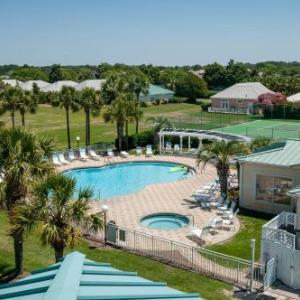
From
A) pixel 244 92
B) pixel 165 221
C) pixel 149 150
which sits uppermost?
pixel 244 92

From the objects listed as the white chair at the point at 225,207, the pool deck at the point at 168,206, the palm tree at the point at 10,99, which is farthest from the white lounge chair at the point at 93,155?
the white chair at the point at 225,207

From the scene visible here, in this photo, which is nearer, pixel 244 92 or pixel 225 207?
pixel 225 207

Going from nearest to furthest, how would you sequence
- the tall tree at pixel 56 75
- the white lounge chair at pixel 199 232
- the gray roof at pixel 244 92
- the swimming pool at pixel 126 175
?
the white lounge chair at pixel 199 232 → the swimming pool at pixel 126 175 → the gray roof at pixel 244 92 → the tall tree at pixel 56 75

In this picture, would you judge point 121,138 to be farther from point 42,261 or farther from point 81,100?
point 42,261

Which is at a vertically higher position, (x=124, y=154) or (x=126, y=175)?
(x=124, y=154)

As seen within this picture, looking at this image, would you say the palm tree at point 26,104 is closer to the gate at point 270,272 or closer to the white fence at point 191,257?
the white fence at point 191,257

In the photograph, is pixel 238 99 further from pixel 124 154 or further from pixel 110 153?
pixel 110 153

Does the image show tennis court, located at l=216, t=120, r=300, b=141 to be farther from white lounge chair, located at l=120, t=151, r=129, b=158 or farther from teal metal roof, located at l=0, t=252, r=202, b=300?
teal metal roof, located at l=0, t=252, r=202, b=300

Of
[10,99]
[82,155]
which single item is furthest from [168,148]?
[10,99]
